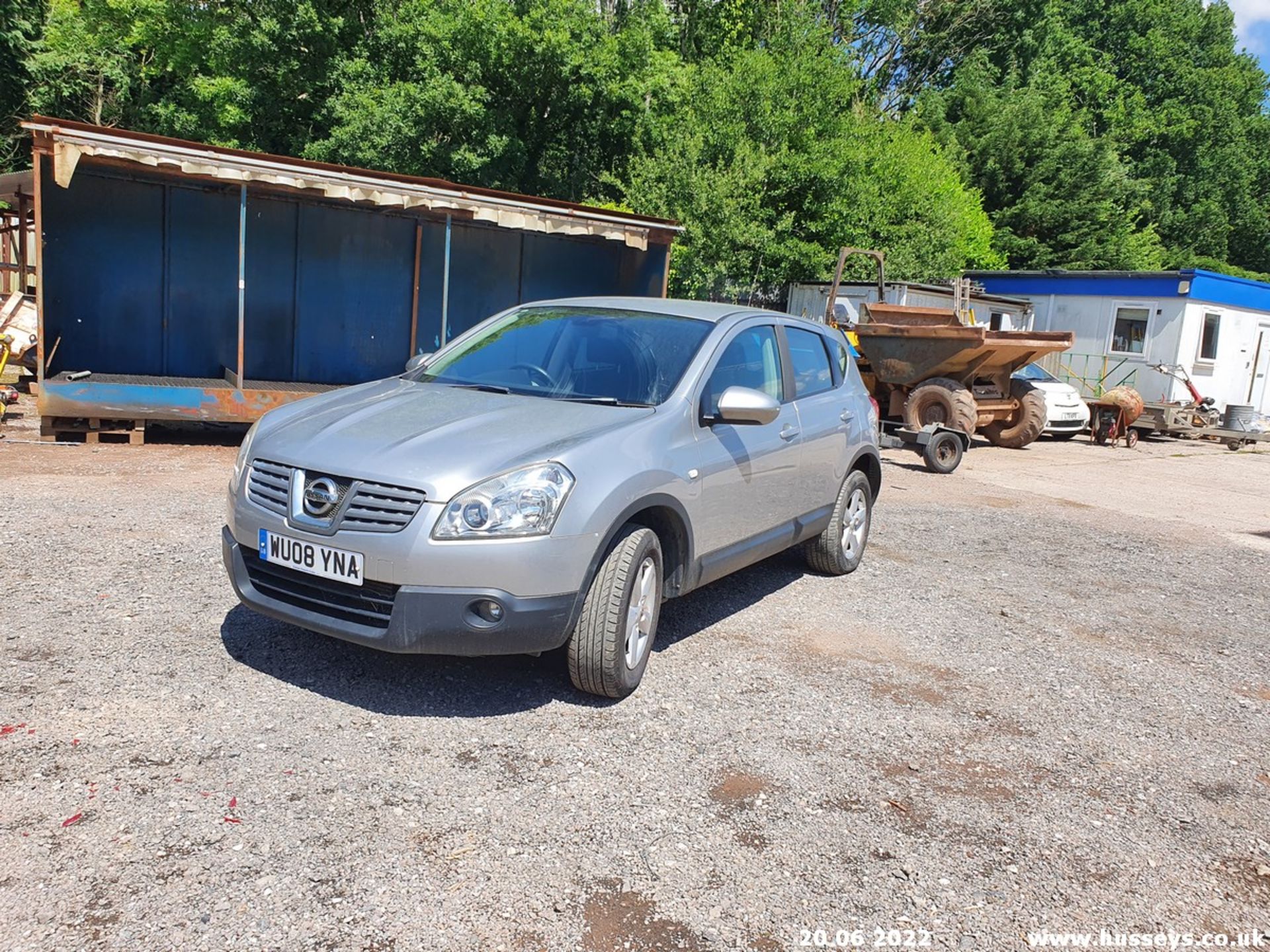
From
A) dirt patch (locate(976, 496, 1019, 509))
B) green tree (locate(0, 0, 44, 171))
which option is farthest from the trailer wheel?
green tree (locate(0, 0, 44, 171))

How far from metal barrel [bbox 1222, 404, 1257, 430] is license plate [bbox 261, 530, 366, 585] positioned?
794 inches

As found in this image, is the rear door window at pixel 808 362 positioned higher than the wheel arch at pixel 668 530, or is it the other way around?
the rear door window at pixel 808 362

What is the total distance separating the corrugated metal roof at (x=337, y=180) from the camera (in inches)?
362

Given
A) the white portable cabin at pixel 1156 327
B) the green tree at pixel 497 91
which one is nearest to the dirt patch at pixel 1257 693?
the white portable cabin at pixel 1156 327

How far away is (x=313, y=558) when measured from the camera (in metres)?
4.00

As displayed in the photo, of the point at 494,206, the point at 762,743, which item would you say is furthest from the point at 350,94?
the point at 762,743

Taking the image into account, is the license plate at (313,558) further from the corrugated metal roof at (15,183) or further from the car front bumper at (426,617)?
the corrugated metal roof at (15,183)

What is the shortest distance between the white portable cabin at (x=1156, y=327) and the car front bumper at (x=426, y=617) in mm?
21833

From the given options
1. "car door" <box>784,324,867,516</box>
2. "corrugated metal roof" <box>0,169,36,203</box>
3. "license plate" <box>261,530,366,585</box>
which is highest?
"corrugated metal roof" <box>0,169,36,203</box>

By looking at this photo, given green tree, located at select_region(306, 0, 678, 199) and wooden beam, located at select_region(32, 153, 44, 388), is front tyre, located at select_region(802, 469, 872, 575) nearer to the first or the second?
wooden beam, located at select_region(32, 153, 44, 388)

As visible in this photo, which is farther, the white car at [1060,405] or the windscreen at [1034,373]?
the windscreen at [1034,373]

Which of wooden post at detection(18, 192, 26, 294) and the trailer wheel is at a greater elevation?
wooden post at detection(18, 192, 26, 294)

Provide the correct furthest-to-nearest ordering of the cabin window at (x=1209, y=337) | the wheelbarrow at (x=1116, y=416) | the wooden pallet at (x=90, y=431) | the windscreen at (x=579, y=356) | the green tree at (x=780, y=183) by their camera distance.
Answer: the cabin window at (x=1209, y=337) → the green tree at (x=780, y=183) → the wheelbarrow at (x=1116, y=416) → the wooden pallet at (x=90, y=431) → the windscreen at (x=579, y=356)

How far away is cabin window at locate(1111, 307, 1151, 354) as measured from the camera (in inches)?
903
